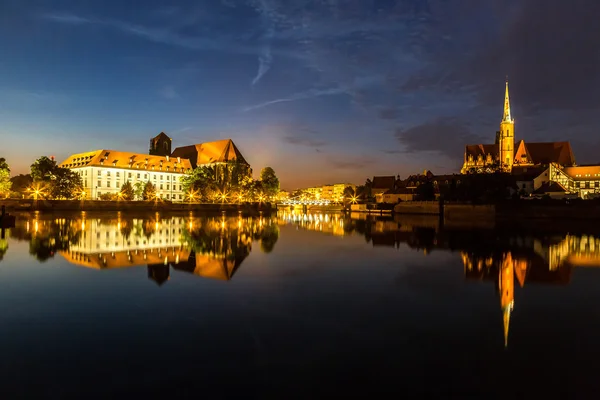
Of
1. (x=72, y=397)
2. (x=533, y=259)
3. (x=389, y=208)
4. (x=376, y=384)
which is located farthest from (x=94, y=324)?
(x=389, y=208)

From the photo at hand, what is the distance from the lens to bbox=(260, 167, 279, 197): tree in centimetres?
10425

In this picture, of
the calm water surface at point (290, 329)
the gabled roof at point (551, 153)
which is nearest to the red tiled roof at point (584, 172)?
the gabled roof at point (551, 153)

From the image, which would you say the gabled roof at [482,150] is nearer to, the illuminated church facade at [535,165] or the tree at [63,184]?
the illuminated church facade at [535,165]

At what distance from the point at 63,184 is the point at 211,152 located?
5266 cm

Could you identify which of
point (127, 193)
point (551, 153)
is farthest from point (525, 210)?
point (127, 193)

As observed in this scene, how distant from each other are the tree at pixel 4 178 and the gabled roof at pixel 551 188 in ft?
299

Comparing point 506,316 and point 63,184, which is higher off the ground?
point 63,184

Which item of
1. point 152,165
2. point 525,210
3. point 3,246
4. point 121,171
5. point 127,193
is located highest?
point 152,165

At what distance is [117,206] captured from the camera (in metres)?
68.5

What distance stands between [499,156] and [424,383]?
112 metres

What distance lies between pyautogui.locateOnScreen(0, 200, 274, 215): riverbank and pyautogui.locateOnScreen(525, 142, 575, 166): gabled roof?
229 ft

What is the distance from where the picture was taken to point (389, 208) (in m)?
95.1

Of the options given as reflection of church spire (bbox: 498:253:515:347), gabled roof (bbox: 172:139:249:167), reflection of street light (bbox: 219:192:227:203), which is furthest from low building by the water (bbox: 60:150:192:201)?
reflection of church spire (bbox: 498:253:515:347)

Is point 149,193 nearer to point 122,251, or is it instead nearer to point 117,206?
point 117,206
